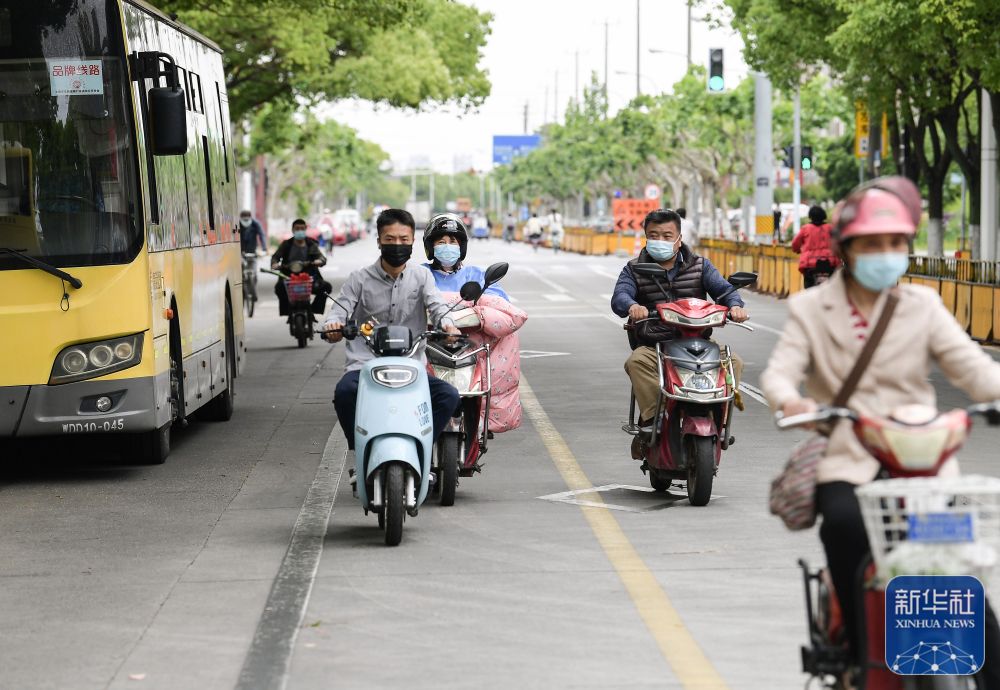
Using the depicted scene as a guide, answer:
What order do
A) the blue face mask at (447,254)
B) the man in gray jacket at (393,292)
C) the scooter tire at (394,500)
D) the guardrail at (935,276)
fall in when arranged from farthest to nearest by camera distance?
the guardrail at (935,276) → the blue face mask at (447,254) → the man in gray jacket at (393,292) → the scooter tire at (394,500)

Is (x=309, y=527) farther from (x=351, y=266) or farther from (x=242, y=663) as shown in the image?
(x=351, y=266)

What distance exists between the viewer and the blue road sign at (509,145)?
15900cm

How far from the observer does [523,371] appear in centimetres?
2016

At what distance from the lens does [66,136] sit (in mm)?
11898

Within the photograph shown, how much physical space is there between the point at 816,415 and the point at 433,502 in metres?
5.93

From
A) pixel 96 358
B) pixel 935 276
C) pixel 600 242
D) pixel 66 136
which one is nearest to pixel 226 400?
pixel 96 358

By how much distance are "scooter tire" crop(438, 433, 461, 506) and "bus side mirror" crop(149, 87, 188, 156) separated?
2879 mm

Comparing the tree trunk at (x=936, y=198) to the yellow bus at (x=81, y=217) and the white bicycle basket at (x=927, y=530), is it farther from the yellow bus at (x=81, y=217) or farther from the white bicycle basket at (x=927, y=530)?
the white bicycle basket at (x=927, y=530)

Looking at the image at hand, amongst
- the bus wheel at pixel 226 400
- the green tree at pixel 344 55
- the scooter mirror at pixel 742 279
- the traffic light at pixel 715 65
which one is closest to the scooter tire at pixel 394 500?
the scooter mirror at pixel 742 279

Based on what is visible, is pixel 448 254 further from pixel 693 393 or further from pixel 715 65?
pixel 715 65

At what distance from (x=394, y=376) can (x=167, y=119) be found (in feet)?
11.0

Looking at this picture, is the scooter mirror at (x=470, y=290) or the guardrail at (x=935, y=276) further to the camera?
the guardrail at (x=935, y=276)

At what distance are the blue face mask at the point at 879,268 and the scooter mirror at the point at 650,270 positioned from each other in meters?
5.06

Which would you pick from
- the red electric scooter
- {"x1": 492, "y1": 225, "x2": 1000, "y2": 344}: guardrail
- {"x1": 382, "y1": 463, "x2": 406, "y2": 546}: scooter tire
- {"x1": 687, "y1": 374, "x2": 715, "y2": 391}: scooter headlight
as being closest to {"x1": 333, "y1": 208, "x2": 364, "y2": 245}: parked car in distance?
{"x1": 492, "y1": 225, "x2": 1000, "y2": 344}: guardrail
